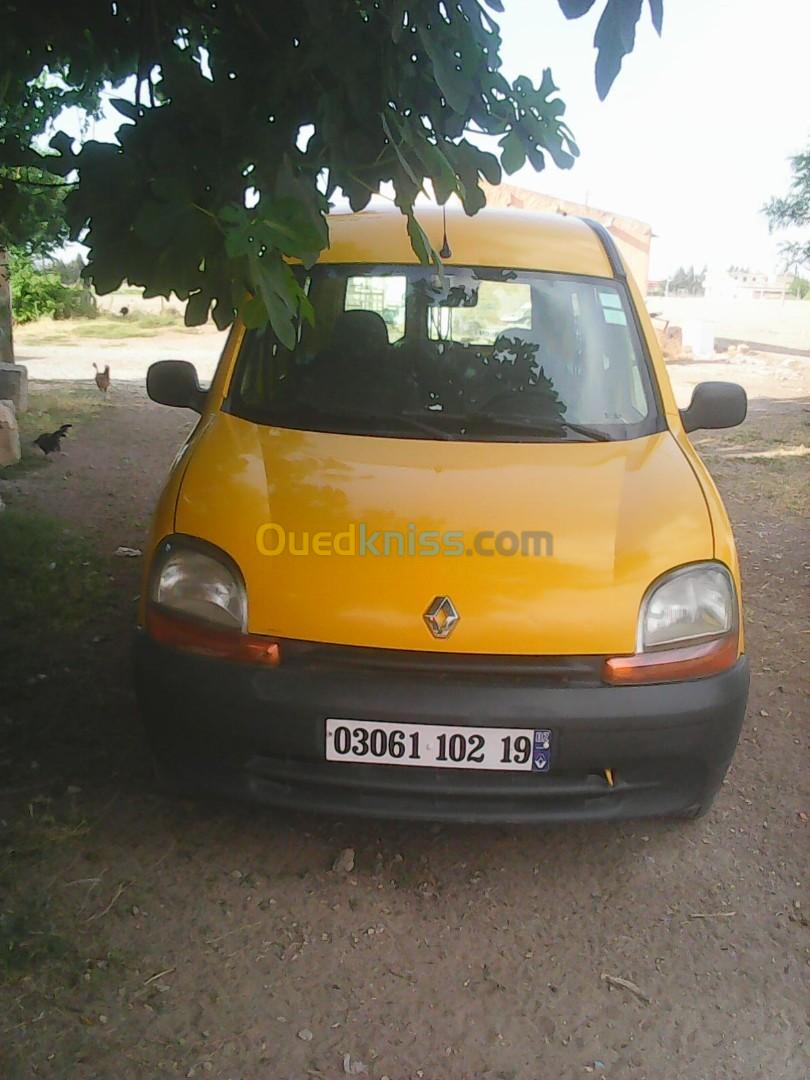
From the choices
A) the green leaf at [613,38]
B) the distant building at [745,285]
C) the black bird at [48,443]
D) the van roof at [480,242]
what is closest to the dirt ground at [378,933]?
the van roof at [480,242]

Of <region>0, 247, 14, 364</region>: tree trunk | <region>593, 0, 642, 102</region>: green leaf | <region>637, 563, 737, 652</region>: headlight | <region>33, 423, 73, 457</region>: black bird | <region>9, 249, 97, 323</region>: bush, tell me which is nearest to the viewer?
<region>593, 0, 642, 102</region>: green leaf

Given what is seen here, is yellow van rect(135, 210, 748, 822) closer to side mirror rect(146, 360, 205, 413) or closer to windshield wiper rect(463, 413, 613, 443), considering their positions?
windshield wiper rect(463, 413, 613, 443)

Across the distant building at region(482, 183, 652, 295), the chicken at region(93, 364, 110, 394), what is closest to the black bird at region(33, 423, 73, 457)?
the chicken at region(93, 364, 110, 394)

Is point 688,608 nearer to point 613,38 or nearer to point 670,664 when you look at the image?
point 670,664

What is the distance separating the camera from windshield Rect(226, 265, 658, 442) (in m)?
3.33

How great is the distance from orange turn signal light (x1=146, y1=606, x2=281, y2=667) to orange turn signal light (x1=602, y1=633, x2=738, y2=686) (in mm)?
894

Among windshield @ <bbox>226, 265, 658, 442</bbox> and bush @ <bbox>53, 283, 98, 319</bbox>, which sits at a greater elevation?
windshield @ <bbox>226, 265, 658, 442</bbox>

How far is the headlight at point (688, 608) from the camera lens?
8.65 feet

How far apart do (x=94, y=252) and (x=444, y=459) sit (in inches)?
47.5

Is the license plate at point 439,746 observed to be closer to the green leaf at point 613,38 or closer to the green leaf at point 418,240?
the green leaf at point 418,240

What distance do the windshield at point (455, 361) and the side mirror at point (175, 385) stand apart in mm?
279

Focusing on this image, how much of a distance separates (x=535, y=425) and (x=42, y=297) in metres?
25.4

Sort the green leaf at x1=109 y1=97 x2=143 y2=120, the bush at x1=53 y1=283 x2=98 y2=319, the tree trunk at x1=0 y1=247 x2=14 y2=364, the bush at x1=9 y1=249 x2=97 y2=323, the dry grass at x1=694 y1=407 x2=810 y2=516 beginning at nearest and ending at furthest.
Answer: the green leaf at x1=109 y1=97 x2=143 y2=120
the dry grass at x1=694 y1=407 x2=810 y2=516
the tree trunk at x1=0 y1=247 x2=14 y2=364
the bush at x1=9 y1=249 x2=97 y2=323
the bush at x1=53 y1=283 x2=98 y2=319

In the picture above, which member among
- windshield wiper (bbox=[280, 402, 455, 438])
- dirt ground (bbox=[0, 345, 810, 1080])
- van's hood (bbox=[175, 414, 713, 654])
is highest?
windshield wiper (bbox=[280, 402, 455, 438])
